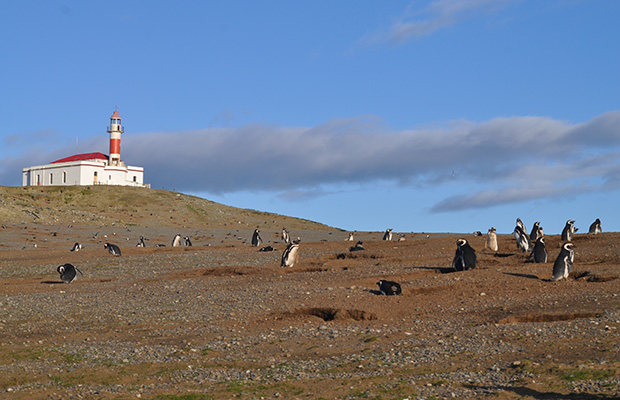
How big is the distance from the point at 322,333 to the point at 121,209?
171 ft

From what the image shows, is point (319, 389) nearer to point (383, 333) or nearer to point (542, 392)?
point (542, 392)

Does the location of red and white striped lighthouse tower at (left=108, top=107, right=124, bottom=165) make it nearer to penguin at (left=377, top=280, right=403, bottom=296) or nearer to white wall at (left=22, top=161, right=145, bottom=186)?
white wall at (left=22, top=161, right=145, bottom=186)

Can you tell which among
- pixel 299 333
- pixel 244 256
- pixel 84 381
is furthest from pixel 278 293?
pixel 244 256

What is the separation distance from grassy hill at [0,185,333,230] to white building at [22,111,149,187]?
4990 mm

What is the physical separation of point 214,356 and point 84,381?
185 cm

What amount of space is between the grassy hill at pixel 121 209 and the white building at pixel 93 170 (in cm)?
499

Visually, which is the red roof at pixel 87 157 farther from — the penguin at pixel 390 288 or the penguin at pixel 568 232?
the penguin at pixel 390 288

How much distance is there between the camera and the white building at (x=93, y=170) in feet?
260

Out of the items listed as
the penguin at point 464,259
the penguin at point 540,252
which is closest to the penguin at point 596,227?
the penguin at point 540,252

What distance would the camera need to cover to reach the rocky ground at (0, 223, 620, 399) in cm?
898

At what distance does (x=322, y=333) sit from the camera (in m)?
12.1

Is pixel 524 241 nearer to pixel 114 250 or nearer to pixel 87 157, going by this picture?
pixel 114 250

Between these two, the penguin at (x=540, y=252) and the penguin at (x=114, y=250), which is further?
the penguin at (x=114, y=250)

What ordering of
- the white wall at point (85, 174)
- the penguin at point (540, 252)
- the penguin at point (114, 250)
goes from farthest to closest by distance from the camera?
the white wall at point (85, 174) < the penguin at point (114, 250) < the penguin at point (540, 252)
